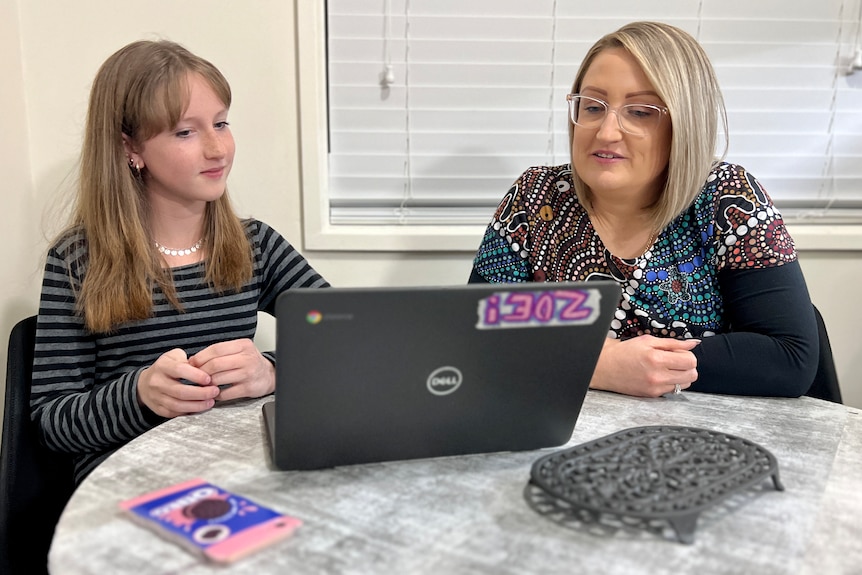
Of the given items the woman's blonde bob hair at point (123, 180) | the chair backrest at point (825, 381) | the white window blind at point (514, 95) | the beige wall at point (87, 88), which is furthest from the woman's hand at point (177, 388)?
the chair backrest at point (825, 381)

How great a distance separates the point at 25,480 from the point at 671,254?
119cm

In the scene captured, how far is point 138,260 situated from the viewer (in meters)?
1.30

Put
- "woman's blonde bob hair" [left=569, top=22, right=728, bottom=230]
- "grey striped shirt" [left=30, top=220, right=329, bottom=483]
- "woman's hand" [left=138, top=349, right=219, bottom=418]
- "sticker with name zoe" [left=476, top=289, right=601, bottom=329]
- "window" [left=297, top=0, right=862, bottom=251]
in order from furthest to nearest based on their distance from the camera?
"window" [left=297, top=0, right=862, bottom=251] → "woman's blonde bob hair" [left=569, top=22, right=728, bottom=230] → "grey striped shirt" [left=30, top=220, right=329, bottom=483] → "woman's hand" [left=138, top=349, right=219, bottom=418] → "sticker with name zoe" [left=476, top=289, right=601, bottom=329]

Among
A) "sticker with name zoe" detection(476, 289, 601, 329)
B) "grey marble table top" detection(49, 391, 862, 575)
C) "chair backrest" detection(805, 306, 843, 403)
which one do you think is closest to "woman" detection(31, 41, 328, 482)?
"grey marble table top" detection(49, 391, 862, 575)

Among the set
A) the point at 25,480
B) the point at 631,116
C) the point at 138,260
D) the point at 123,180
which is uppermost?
the point at 631,116

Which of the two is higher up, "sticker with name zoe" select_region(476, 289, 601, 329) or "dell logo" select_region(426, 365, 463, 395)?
"sticker with name zoe" select_region(476, 289, 601, 329)

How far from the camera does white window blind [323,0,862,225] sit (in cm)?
178

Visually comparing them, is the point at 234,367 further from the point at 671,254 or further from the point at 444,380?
the point at 671,254

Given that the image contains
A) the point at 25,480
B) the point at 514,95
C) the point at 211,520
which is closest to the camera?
the point at 211,520

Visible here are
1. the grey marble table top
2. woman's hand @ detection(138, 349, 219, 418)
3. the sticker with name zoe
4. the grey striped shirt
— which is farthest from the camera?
the grey striped shirt

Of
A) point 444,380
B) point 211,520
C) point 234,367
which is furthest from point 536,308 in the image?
point 234,367

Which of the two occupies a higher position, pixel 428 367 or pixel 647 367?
pixel 428 367

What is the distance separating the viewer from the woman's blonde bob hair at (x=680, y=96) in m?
1.31

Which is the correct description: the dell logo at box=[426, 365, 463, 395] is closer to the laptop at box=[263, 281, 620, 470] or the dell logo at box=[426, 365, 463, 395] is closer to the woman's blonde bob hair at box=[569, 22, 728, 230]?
the laptop at box=[263, 281, 620, 470]
